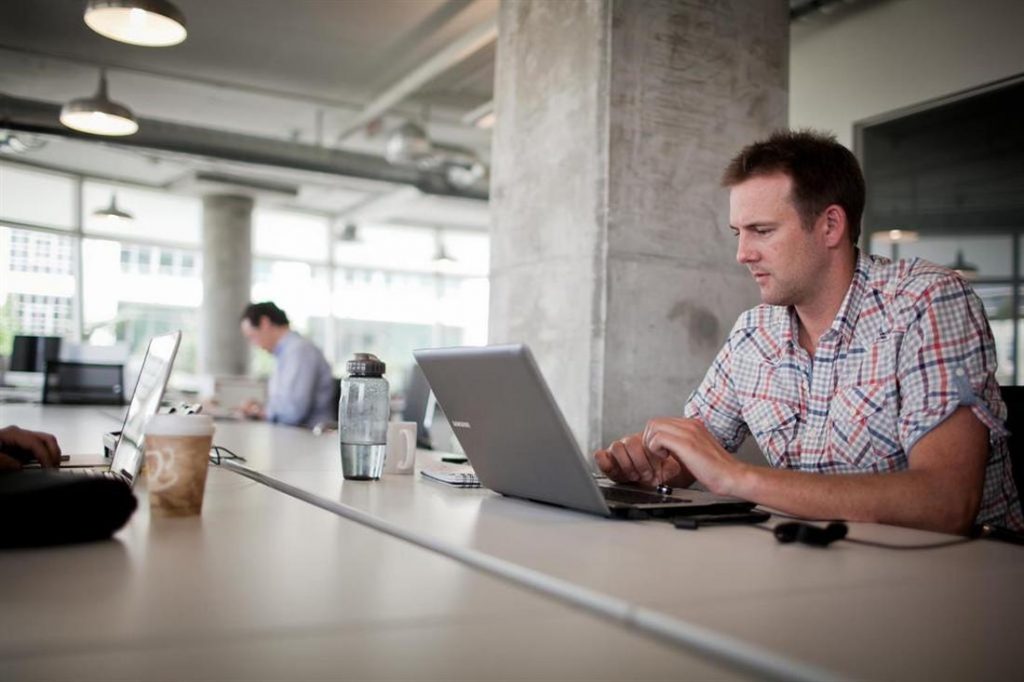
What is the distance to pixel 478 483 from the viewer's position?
5.70 feet

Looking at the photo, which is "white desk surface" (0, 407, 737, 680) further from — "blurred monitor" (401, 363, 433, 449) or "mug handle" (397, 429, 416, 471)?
"blurred monitor" (401, 363, 433, 449)

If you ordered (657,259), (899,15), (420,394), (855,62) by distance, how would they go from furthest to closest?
(855,62) < (899,15) < (420,394) < (657,259)

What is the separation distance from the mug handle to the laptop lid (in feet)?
1.03

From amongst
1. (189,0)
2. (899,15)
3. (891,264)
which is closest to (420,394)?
(891,264)

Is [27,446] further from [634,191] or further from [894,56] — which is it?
[894,56]

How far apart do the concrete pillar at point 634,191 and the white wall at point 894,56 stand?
52.8 inches

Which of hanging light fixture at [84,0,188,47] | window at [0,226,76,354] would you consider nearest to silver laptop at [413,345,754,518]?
hanging light fixture at [84,0,188,47]

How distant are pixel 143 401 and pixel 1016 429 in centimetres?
169

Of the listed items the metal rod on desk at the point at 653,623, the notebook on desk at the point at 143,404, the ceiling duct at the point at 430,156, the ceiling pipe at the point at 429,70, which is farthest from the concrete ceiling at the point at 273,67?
the metal rod on desk at the point at 653,623

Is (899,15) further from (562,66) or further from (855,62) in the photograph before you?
(562,66)

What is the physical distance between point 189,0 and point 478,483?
556 cm

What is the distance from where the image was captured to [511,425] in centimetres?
138

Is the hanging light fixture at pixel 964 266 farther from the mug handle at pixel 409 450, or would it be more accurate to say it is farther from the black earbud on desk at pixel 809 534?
the black earbud on desk at pixel 809 534

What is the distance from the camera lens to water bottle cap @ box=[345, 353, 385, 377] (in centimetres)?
179
